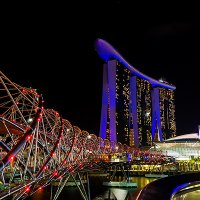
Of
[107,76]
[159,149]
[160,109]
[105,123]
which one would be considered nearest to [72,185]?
[105,123]

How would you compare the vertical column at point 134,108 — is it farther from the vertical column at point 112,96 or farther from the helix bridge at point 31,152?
the helix bridge at point 31,152

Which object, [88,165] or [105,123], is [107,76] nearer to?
[105,123]

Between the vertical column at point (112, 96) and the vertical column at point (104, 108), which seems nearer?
the vertical column at point (112, 96)

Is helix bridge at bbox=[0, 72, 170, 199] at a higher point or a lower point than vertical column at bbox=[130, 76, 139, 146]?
lower

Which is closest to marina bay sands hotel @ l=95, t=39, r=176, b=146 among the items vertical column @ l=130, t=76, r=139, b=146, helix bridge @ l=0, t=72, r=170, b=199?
vertical column @ l=130, t=76, r=139, b=146

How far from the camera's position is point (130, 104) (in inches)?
4756

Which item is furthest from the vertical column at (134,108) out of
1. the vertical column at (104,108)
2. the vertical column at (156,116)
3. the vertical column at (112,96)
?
the vertical column at (156,116)

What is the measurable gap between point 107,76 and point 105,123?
19119 mm

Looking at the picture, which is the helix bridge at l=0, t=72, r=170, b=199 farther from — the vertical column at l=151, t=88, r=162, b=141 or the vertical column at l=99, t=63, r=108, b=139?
the vertical column at l=151, t=88, r=162, b=141

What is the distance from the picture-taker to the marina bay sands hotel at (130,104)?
10319 centimetres

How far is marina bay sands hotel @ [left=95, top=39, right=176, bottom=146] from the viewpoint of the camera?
339ft

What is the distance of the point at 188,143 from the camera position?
311 feet

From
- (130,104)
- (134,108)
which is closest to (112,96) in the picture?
(134,108)

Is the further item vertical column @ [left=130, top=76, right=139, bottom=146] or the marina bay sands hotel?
vertical column @ [left=130, top=76, right=139, bottom=146]
